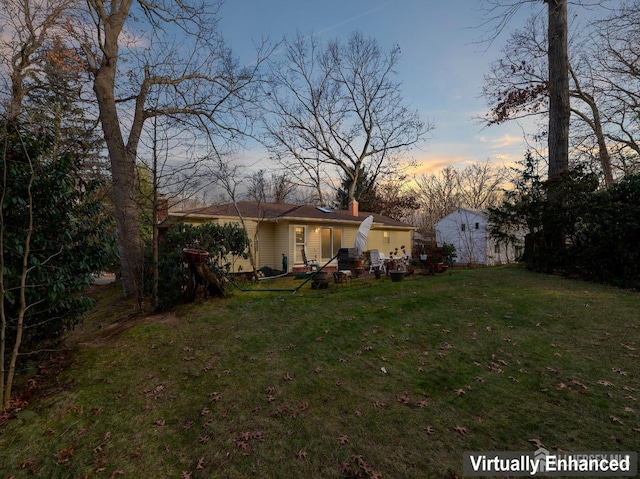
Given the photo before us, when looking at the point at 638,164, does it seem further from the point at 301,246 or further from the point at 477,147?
the point at 301,246

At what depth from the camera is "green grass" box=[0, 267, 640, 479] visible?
8.85 ft

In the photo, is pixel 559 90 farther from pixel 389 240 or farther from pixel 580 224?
pixel 389 240

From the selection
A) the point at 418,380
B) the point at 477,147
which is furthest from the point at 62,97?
the point at 477,147

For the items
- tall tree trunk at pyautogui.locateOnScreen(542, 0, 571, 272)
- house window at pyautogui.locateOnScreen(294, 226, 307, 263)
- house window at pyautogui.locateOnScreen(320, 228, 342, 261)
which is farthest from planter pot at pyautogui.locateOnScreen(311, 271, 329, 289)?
tall tree trunk at pyautogui.locateOnScreen(542, 0, 571, 272)

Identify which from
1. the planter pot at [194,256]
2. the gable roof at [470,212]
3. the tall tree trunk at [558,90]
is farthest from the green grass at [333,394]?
the gable roof at [470,212]

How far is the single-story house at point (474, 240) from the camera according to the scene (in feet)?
70.2

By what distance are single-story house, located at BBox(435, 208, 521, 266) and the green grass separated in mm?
16276

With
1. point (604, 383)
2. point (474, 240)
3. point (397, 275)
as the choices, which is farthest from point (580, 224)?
point (474, 240)

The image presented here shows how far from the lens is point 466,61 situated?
12125 millimetres

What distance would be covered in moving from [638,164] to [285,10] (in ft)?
60.8

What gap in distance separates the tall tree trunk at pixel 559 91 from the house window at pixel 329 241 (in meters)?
9.56

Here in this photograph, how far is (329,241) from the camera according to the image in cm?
1625

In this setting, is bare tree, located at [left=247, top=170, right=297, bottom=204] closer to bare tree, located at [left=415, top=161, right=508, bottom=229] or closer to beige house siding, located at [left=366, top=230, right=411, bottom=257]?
beige house siding, located at [left=366, top=230, right=411, bottom=257]

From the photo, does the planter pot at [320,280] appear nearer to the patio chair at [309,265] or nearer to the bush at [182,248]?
the bush at [182,248]
